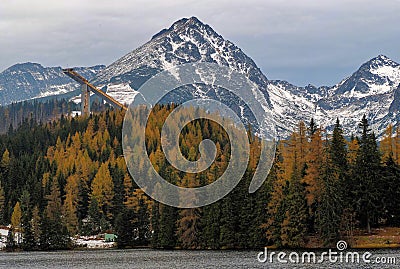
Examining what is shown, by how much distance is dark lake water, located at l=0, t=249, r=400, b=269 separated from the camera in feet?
271

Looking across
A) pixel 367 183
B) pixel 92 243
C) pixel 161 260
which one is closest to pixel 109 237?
pixel 92 243

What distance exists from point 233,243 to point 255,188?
9025mm

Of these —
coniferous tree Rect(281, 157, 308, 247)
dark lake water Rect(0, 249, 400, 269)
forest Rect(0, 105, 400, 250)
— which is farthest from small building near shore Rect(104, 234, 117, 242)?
coniferous tree Rect(281, 157, 308, 247)

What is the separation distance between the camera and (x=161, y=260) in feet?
317

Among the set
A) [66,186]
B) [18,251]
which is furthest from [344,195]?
[66,186]

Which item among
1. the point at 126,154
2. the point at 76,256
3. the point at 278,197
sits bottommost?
→ the point at 76,256

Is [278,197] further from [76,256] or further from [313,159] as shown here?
[76,256]

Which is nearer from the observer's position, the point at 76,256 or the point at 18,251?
the point at 76,256

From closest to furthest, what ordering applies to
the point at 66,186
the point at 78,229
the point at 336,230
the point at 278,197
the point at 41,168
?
the point at 336,230 < the point at 278,197 < the point at 78,229 < the point at 66,186 < the point at 41,168

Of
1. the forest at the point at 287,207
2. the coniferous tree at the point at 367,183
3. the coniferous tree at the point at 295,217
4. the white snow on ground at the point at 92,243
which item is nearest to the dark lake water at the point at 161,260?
the coniferous tree at the point at 295,217

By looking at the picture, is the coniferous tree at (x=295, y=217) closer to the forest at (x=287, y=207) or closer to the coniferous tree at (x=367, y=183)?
the forest at (x=287, y=207)

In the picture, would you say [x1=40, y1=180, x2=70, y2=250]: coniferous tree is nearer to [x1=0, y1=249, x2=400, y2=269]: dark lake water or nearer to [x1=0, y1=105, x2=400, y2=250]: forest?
[x1=0, y1=105, x2=400, y2=250]: forest

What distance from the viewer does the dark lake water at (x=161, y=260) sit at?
82.6 metres

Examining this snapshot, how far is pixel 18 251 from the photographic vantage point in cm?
13188
